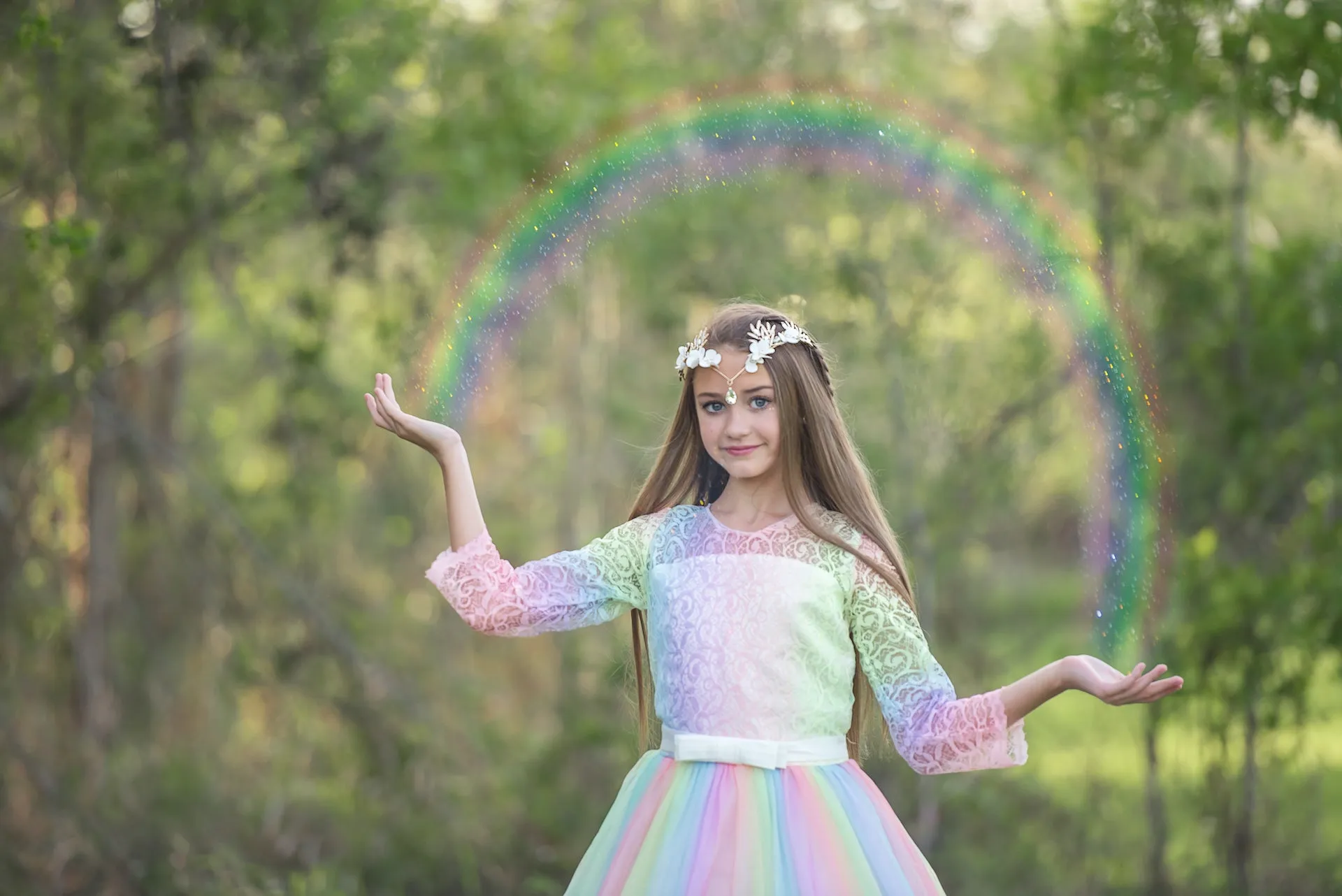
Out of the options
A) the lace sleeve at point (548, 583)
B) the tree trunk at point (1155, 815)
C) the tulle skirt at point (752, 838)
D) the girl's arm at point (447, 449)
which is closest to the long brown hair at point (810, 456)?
the lace sleeve at point (548, 583)

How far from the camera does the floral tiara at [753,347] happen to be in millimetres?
2734

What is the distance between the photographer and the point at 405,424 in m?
2.62

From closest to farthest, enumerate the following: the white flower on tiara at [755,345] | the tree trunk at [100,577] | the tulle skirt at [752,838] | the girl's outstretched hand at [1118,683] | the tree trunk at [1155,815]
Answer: the girl's outstretched hand at [1118,683] < the tulle skirt at [752,838] < the white flower on tiara at [755,345] < the tree trunk at [1155,815] < the tree trunk at [100,577]

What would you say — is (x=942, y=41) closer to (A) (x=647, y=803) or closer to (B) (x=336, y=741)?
(B) (x=336, y=741)

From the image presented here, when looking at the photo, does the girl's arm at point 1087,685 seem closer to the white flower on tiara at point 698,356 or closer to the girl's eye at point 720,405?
the girl's eye at point 720,405

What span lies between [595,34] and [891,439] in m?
2.89

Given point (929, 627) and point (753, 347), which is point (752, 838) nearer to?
point (753, 347)

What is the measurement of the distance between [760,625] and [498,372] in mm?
4441

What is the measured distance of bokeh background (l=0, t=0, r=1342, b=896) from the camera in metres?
5.27

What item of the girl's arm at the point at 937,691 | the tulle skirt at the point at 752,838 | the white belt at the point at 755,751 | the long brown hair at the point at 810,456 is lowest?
the tulle skirt at the point at 752,838

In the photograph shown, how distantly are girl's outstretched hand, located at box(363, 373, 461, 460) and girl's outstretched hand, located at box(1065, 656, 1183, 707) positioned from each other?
1.12 meters

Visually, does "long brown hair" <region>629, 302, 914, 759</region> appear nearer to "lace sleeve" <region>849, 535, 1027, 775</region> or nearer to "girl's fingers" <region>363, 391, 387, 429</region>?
"lace sleeve" <region>849, 535, 1027, 775</region>

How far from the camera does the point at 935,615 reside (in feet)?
21.9

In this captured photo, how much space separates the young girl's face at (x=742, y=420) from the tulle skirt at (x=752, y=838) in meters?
0.55
